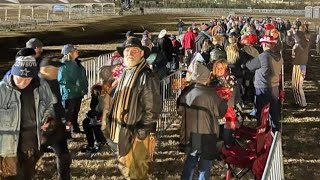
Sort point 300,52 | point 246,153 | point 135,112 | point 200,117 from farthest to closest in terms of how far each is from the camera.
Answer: point 300,52
point 246,153
point 200,117
point 135,112

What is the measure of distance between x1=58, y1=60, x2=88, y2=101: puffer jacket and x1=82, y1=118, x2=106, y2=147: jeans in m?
0.56

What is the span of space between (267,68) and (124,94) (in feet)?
14.3

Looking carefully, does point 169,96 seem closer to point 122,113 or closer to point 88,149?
point 88,149

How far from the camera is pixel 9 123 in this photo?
5.37m

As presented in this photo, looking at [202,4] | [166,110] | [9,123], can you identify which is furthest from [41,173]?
[202,4]

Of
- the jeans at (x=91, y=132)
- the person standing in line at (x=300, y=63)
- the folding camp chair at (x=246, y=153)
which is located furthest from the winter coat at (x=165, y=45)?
the folding camp chair at (x=246, y=153)

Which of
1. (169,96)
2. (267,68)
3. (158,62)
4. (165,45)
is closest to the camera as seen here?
(267,68)

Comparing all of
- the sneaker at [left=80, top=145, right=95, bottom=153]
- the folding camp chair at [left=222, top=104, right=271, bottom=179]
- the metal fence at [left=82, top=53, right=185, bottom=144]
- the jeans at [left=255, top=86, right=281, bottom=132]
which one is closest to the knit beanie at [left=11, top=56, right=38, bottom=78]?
the folding camp chair at [left=222, top=104, right=271, bottom=179]

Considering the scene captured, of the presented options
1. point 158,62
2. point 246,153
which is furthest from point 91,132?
point 246,153

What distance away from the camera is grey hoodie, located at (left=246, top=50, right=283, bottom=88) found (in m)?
9.19

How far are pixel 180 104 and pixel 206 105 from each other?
36 cm

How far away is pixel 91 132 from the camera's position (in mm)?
9039

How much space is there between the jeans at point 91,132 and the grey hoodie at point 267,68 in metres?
3.04

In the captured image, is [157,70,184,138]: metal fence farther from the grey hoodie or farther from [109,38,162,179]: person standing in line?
[109,38,162,179]: person standing in line
